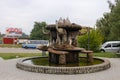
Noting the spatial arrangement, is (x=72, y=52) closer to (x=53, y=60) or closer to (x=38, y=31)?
(x=53, y=60)

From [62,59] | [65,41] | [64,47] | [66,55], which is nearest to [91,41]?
[65,41]

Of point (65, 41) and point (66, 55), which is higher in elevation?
point (65, 41)

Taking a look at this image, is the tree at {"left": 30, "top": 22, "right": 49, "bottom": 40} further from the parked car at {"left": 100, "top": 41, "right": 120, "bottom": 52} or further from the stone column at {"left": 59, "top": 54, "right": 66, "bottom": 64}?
the stone column at {"left": 59, "top": 54, "right": 66, "bottom": 64}

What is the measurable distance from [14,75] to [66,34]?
13.8 ft

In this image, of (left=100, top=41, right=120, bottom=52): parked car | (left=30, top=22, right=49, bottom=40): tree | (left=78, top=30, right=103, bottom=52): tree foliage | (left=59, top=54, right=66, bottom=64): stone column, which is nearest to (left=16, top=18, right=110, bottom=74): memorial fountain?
(left=59, top=54, right=66, bottom=64): stone column

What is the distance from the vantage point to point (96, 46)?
2509cm

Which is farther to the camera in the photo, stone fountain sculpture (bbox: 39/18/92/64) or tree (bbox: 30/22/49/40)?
tree (bbox: 30/22/49/40)

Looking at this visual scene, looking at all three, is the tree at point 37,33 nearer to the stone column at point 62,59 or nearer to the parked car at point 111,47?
the parked car at point 111,47

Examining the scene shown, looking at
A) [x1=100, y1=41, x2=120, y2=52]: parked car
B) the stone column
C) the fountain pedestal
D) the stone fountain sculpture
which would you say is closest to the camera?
the stone column

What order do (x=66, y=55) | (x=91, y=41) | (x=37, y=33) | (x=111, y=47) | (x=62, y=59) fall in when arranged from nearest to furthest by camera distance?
(x=62, y=59) < (x=66, y=55) < (x=91, y=41) < (x=111, y=47) < (x=37, y=33)

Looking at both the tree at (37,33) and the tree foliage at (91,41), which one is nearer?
the tree foliage at (91,41)

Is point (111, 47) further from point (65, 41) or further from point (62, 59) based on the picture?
point (62, 59)

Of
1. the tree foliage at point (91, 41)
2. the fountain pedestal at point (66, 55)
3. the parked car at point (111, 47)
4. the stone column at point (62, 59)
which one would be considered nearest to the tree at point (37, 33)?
the parked car at point (111, 47)

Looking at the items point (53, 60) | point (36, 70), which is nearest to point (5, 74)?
point (36, 70)
